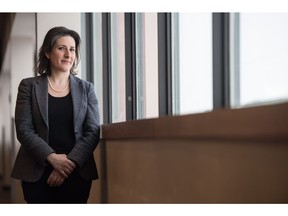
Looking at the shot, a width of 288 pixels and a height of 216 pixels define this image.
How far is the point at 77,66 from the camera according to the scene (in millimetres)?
1973

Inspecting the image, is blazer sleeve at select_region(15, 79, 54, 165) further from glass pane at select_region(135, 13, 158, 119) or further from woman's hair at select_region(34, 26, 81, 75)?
glass pane at select_region(135, 13, 158, 119)

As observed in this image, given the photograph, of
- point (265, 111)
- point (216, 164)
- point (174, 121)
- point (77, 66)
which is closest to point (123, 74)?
point (77, 66)

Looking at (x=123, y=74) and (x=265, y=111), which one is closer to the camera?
(x=265, y=111)

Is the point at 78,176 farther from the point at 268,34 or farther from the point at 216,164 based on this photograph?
the point at 268,34

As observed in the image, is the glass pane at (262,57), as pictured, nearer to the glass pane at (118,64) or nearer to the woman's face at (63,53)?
the woman's face at (63,53)

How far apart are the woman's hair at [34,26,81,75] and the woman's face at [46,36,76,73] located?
1 cm

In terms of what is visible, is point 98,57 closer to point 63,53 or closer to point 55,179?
point 63,53

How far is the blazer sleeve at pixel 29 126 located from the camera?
6.43 ft

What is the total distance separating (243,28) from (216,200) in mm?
486

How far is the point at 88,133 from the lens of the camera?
2.03 meters

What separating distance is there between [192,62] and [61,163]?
625 mm

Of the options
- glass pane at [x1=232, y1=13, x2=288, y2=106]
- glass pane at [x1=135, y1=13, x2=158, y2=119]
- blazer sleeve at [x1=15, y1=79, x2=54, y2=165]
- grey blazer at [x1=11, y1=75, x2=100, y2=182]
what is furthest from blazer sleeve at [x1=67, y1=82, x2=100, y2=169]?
glass pane at [x1=232, y1=13, x2=288, y2=106]

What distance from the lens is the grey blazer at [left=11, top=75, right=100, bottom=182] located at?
6.43ft

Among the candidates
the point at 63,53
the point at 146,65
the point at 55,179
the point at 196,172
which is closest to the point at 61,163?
the point at 55,179
